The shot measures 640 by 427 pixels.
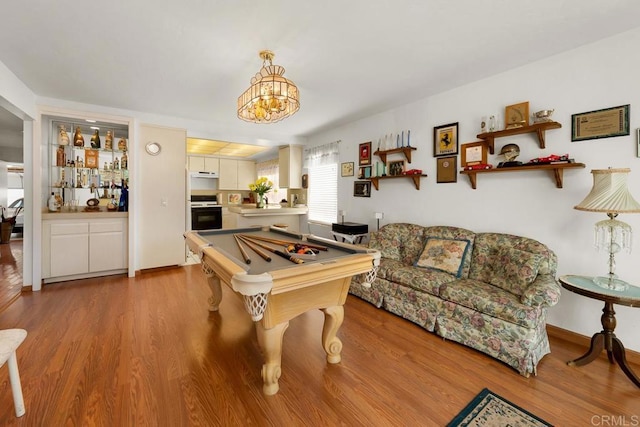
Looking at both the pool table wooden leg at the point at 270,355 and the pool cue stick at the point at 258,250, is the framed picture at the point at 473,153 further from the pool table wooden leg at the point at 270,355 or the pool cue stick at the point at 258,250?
the pool table wooden leg at the point at 270,355

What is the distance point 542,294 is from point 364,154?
2914mm

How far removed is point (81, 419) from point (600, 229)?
3747 millimetres

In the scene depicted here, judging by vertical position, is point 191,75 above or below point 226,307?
above

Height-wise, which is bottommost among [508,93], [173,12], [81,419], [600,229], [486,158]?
[81,419]

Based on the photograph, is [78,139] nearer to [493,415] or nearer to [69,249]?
[69,249]

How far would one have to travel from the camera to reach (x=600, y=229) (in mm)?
2154

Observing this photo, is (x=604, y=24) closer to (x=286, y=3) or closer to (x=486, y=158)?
(x=486, y=158)

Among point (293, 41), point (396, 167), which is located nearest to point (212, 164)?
point (396, 167)

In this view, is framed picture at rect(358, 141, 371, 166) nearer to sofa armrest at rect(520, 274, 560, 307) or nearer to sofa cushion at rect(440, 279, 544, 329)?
sofa cushion at rect(440, 279, 544, 329)

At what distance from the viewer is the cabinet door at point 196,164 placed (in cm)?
645

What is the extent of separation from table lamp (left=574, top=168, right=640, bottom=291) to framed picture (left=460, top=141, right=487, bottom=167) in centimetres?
98

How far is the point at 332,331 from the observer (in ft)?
6.48

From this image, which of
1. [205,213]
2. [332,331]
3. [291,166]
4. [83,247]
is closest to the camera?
[332,331]

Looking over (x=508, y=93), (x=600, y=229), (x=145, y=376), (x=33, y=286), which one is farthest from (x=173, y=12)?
(x=33, y=286)
